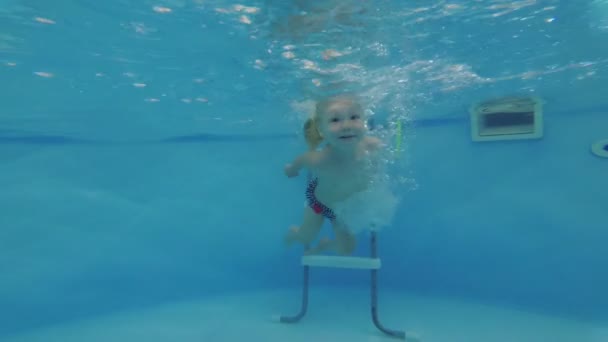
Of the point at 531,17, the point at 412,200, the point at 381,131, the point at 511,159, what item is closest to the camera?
the point at 531,17

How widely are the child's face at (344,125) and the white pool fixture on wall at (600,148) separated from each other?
16.3 feet

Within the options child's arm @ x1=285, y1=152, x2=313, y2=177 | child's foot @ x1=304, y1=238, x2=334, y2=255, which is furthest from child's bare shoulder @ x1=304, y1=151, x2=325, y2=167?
child's foot @ x1=304, y1=238, x2=334, y2=255

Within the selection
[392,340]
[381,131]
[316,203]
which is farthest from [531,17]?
[381,131]

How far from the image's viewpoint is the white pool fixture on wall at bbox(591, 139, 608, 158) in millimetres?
7606

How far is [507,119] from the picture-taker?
8.73 m

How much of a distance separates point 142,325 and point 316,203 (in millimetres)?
3805

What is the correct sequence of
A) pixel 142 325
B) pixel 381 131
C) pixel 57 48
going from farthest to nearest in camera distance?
pixel 381 131
pixel 142 325
pixel 57 48

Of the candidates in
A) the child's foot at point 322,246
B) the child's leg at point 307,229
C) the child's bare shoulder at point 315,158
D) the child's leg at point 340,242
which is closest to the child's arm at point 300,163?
the child's bare shoulder at point 315,158

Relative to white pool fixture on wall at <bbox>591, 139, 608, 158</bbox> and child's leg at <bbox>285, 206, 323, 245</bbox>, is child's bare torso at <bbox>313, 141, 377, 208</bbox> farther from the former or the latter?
white pool fixture on wall at <bbox>591, 139, 608, 158</bbox>

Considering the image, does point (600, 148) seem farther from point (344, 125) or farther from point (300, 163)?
point (300, 163)

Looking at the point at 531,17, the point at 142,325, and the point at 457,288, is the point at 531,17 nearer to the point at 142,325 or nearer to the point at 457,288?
the point at 457,288

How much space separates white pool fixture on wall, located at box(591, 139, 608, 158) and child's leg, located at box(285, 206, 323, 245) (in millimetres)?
5495

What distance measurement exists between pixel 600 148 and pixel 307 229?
5.89 metres

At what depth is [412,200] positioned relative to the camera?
9266 mm
